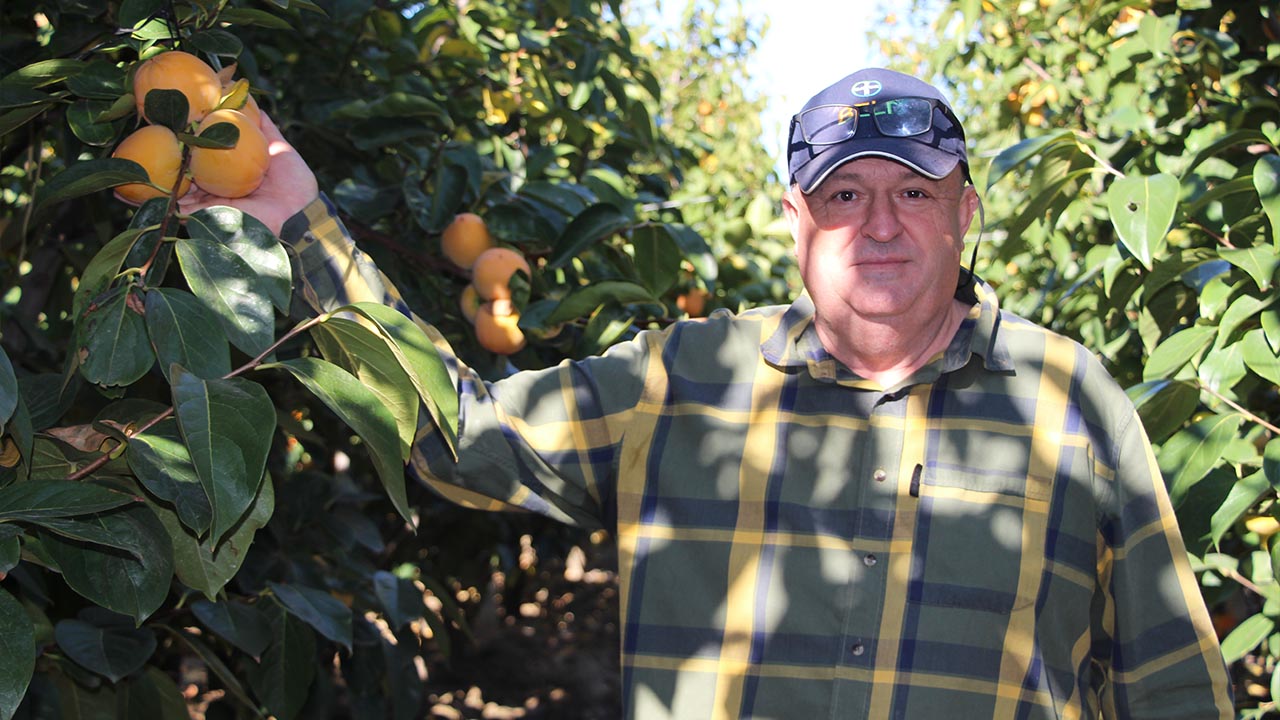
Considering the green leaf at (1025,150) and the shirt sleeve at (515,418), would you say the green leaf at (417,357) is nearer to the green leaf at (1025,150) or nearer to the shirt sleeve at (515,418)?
the shirt sleeve at (515,418)

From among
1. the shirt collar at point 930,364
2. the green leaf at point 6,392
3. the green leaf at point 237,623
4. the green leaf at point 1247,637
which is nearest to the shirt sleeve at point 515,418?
the shirt collar at point 930,364

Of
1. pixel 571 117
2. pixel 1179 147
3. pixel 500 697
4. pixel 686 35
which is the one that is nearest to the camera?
pixel 1179 147

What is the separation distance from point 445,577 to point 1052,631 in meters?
2.24

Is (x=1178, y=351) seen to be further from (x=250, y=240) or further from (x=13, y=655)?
(x=13, y=655)

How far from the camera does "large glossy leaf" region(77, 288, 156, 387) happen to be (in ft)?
3.70

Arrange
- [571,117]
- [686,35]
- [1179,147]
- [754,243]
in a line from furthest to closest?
[686,35]
[754,243]
[571,117]
[1179,147]

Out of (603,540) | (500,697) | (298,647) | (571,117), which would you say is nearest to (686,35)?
(603,540)

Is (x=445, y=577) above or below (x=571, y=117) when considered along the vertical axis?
below

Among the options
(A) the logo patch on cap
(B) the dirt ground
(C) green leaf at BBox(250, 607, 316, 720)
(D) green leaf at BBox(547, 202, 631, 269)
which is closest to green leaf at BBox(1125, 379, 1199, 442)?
(A) the logo patch on cap

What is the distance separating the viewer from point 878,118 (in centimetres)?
146

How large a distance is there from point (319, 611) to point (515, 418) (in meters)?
0.50

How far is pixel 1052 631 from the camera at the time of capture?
1.39 meters

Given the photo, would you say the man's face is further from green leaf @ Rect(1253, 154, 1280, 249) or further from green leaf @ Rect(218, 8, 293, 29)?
green leaf @ Rect(218, 8, 293, 29)

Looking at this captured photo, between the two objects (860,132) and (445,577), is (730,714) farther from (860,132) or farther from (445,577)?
(445,577)
